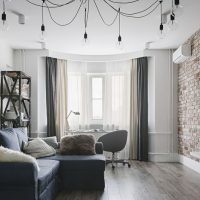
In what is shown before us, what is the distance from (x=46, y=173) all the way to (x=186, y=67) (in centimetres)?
388

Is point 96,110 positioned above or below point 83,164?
above

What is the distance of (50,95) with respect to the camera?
683cm

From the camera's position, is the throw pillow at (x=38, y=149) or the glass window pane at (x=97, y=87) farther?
the glass window pane at (x=97, y=87)

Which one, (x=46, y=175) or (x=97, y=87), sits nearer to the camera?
(x=46, y=175)

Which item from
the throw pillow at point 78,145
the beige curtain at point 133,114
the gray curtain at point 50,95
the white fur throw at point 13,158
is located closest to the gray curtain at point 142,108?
the beige curtain at point 133,114

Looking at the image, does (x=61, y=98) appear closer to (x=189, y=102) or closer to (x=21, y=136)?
(x=21, y=136)

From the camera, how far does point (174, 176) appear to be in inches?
196

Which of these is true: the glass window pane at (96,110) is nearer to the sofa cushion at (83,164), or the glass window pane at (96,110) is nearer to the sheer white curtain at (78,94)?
the sheer white curtain at (78,94)

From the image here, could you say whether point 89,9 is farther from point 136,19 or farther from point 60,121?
point 60,121

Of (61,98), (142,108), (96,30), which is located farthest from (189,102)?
(61,98)

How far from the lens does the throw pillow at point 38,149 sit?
4.38 meters

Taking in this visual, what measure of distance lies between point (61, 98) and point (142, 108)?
1.92 metres

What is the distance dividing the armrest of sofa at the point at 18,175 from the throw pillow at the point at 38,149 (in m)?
1.41

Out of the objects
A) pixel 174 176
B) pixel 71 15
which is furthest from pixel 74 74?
pixel 174 176
